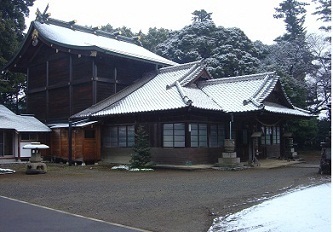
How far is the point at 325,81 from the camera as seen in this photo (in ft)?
107

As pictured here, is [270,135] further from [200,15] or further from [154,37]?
[154,37]

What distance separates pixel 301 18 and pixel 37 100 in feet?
114

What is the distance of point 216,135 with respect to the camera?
19828 mm

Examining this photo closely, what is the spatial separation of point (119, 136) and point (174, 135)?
12.8ft

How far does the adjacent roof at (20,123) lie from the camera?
22.0m

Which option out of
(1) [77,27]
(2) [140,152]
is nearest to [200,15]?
(1) [77,27]

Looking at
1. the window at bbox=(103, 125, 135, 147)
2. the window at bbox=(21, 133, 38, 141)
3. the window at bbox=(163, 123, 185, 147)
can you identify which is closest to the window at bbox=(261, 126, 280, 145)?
the window at bbox=(163, 123, 185, 147)

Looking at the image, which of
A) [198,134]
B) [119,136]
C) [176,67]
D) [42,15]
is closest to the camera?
[198,134]

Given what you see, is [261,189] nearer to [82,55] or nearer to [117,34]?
[82,55]

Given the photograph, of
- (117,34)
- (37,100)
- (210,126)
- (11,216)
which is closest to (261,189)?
(11,216)

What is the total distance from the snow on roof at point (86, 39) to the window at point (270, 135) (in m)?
8.81

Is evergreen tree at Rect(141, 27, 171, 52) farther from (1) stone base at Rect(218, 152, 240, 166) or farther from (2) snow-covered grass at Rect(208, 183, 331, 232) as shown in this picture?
(2) snow-covered grass at Rect(208, 183, 331, 232)

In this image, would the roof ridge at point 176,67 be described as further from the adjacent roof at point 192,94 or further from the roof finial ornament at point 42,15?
the roof finial ornament at point 42,15

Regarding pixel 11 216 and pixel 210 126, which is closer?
pixel 11 216
